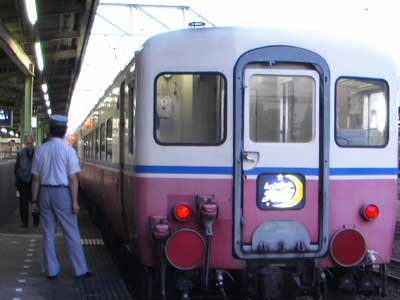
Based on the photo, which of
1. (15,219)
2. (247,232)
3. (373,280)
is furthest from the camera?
(15,219)

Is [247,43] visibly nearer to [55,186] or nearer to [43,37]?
[55,186]

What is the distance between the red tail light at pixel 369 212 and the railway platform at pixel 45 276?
223cm

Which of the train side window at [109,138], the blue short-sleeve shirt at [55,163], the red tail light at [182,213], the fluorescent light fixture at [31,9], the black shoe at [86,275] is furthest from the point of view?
the fluorescent light fixture at [31,9]

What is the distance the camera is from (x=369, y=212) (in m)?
5.75

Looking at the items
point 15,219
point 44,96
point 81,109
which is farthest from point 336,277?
point 81,109

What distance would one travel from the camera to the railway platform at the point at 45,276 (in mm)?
6016

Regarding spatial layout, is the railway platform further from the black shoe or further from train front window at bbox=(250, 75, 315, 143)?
train front window at bbox=(250, 75, 315, 143)

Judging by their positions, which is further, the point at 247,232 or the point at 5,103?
the point at 5,103

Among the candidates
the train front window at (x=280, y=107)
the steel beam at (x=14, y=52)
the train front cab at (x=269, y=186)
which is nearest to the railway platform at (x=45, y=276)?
the train front cab at (x=269, y=186)

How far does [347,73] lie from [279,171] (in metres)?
1.07

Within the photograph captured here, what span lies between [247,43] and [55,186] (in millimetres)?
2345

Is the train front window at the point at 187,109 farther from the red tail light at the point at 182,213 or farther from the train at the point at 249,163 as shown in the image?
the red tail light at the point at 182,213

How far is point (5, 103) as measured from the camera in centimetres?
3161

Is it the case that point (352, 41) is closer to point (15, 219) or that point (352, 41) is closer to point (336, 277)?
point (336, 277)
